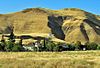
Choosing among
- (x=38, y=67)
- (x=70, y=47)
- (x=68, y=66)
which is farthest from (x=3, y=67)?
(x=70, y=47)

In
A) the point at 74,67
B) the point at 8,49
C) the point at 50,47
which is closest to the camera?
the point at 74,67

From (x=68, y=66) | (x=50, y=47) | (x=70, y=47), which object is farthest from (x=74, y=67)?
(x=70, y=47)

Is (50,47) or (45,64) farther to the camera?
(50,47)

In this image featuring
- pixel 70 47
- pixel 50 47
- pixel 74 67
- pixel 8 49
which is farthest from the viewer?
pixel 70 47

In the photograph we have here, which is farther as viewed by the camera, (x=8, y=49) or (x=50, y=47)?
(x=50, y=47)

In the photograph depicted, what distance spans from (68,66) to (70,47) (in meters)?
161

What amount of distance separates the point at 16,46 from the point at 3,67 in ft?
423

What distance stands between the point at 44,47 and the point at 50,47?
4984mm

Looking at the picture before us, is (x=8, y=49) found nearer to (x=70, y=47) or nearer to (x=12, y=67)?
(x=70, y=47)

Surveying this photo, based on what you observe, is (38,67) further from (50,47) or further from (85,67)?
(50,47)

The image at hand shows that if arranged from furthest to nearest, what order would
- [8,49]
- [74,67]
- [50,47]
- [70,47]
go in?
[70,47]
[50,47]
[8,49]
[74,67]

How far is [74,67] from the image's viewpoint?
32969 mm

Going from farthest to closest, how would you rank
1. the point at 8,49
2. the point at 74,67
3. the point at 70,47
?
the point at 70,47 → the point at 8,49 → the point at 74,67

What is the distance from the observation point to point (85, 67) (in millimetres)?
33438
